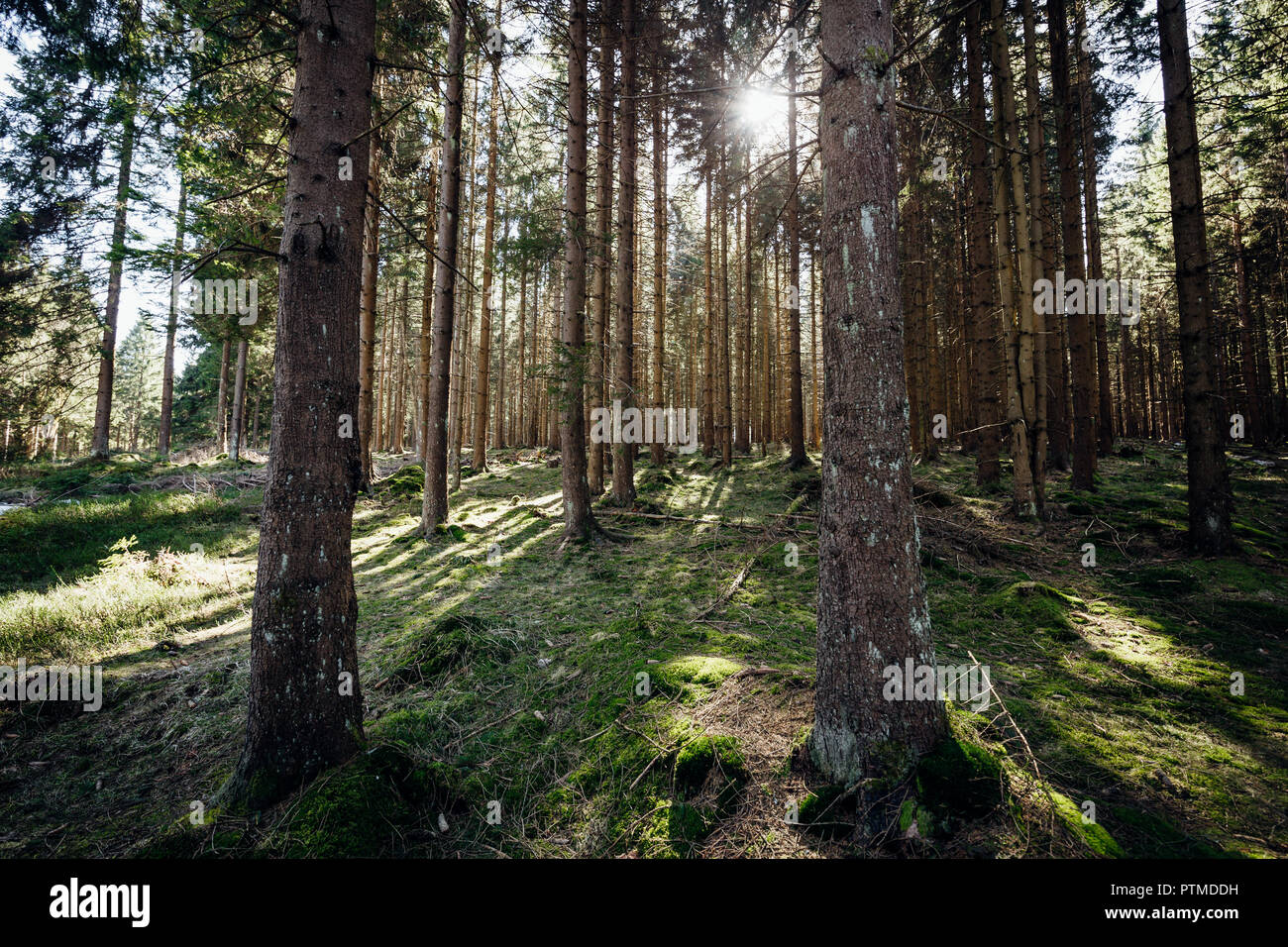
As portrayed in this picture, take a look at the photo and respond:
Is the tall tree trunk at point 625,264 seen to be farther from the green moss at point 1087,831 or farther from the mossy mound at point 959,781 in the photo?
the green moss at point 1087,831

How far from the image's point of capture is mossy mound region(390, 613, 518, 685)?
4.84 metres

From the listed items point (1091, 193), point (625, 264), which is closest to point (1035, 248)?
point (625, 264)

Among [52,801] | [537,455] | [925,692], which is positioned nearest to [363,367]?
[537,455]

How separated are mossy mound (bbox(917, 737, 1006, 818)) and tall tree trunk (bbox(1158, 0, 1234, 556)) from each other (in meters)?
6.80

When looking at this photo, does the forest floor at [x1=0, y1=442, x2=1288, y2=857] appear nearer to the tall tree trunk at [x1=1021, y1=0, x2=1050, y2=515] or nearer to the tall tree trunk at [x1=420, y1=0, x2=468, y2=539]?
the tall tree trunk at [x1=1021, y1=0, x2=1050, y2=515]

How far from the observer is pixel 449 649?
4.98 m

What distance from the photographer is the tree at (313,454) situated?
10.0 ft

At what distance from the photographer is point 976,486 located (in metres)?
11.6

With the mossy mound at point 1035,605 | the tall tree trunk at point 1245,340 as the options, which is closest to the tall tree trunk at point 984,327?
the mossy mound at point 1035,605

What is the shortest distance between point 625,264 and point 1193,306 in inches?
409

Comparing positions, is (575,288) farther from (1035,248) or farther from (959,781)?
(959,781)

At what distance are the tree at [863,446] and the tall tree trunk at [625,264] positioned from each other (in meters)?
6.69

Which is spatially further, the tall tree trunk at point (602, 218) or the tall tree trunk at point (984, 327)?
the tall tree trunk at point (984, 327)

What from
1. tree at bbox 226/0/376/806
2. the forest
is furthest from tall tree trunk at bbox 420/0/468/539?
tree at bbox 226/0/376/806
